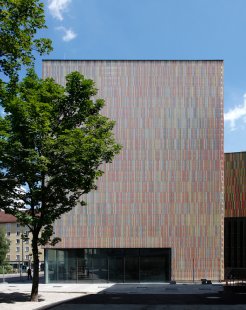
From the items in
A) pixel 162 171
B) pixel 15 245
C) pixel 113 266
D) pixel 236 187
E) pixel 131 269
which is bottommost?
pixel 15 245

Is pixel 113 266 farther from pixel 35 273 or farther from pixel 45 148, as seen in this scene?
pixel 45 148

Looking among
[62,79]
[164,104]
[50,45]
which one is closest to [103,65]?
[62,79]

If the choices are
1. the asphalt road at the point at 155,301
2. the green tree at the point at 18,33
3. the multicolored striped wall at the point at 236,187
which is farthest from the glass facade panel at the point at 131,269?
the green tree at the point at 18,33

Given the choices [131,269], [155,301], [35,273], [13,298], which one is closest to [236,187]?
[131,269]

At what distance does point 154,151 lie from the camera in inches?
1820

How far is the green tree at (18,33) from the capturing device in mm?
17391

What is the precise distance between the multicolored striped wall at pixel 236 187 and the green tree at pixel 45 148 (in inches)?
902

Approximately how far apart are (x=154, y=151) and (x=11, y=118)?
20.8m

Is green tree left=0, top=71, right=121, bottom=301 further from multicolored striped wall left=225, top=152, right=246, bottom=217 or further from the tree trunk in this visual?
multicolored striped wall left=225, top=152, right=246, bottom=217

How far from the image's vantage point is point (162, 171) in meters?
46.1

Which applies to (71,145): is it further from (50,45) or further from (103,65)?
(103,65)

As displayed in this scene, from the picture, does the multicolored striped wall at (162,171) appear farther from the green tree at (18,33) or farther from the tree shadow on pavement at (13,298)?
the green tree at (18,33)

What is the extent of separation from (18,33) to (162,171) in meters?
29.8

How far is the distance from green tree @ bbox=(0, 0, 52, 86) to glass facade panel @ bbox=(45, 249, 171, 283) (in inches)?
1178
